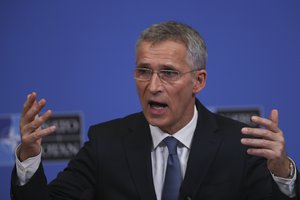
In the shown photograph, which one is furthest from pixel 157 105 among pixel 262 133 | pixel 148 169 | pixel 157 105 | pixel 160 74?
pixel 262 133

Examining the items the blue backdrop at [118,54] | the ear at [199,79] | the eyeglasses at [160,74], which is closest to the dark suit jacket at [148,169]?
the ear at [199,79]

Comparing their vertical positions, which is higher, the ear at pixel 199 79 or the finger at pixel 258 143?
the ear at pixel 199 79

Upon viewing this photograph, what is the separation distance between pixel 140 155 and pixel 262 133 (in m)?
0.51

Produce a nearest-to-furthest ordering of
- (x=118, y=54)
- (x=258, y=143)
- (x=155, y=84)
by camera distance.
Result: (x=258, y=143), (x=155, y=84), (x=118, y=54)

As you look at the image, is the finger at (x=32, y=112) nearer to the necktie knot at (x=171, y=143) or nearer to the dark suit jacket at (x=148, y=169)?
the dark suit jacket at (x=148, y=169)

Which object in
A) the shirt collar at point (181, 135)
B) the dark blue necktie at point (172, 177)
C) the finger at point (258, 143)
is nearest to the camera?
the finger at point (258, 143)

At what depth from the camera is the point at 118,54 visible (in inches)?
103

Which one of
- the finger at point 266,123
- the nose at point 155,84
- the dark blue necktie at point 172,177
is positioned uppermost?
the nose at point 155,84

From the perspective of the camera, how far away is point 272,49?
266cm

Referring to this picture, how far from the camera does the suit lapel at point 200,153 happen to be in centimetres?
171

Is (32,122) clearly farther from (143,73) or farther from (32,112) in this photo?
(143,73)

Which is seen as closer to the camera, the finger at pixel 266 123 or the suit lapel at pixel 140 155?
the finger at pixel 266 123

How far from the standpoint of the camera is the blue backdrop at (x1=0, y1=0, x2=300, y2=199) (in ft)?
8.48

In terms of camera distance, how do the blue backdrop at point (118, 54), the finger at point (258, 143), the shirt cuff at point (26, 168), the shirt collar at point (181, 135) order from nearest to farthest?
1. the finger at point (258, 143)
2. the shirt cuff at point (26, 168)
3. the shirt collar at point (181, 135)
4. the blue backdrop at point (118, 54)
